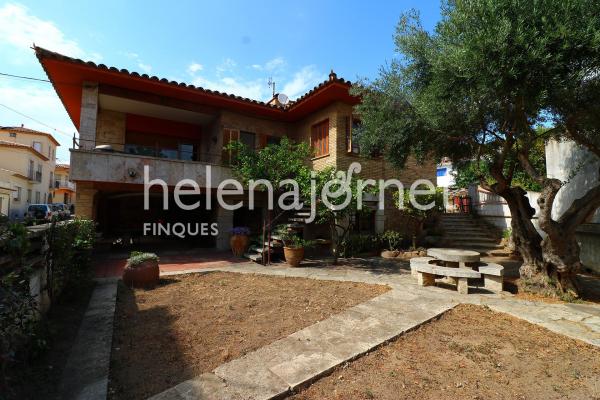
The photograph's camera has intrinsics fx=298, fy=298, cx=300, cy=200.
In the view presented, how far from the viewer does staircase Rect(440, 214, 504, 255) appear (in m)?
11.0

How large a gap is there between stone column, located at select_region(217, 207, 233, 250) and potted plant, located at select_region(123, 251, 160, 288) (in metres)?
4.36

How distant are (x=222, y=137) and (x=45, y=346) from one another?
8749 mm

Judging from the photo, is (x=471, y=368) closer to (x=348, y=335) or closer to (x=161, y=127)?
(x=348, y=335)

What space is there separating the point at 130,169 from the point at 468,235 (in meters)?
12.2

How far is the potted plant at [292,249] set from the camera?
8.27 metres

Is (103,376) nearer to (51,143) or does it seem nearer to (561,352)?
(561,352)

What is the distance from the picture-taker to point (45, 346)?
10.3ft

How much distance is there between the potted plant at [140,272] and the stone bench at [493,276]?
6719mm

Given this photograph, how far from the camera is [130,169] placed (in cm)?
843

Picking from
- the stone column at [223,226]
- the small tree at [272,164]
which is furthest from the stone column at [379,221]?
the stone column at [223,226]

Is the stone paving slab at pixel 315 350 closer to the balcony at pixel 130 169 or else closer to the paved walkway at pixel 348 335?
the paved walkway at pixel 348 335

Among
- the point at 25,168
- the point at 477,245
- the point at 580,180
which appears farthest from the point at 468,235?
the point at 25,168

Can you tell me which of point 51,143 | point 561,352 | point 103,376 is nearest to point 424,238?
point 561,352

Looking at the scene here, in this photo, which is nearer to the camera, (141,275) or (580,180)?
(141,275)
